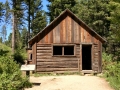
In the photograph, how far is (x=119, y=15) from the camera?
68.6 feet

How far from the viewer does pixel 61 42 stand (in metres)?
19.5

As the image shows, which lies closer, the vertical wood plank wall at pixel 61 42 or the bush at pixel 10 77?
the bush at pixel 10 77

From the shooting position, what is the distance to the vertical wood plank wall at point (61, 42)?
63.5ft

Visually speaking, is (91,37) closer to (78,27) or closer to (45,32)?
(78,27)

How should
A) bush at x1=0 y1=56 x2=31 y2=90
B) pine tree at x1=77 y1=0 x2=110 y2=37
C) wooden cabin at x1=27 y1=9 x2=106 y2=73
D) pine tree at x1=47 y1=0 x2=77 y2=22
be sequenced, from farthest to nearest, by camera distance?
pine tree at x1=47 y1=0 x2=77 y2=22
pine tree at x1=77 y1=0 x2=110 y2=37
wooden cabin at x1=27 y1=9 x2=106 y2=73
bush at x1=0 y1=56 x2=31 y2=90

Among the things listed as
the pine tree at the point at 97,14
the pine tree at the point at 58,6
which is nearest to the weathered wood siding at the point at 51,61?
the pine tree at the point at 97,14

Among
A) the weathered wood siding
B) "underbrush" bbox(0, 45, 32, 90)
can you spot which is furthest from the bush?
the weathered wood siding

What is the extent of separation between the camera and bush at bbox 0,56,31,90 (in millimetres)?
9138

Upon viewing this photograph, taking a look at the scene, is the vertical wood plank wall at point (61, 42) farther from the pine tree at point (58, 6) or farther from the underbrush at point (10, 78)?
the pine tree at point (58, 6)

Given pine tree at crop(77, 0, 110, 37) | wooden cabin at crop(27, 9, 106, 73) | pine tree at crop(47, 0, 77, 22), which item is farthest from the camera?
pine tree at crop(47, 0, 77, 22)

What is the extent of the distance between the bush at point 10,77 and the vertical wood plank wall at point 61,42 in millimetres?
7307

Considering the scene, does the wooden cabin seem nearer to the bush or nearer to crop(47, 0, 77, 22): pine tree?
the bush

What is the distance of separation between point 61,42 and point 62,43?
127mm

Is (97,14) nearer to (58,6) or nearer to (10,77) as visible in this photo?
(58,6)
